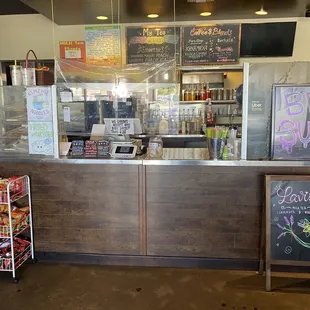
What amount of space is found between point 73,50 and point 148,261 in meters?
3.68

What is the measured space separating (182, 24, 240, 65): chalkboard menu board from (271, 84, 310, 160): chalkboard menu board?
262 cm

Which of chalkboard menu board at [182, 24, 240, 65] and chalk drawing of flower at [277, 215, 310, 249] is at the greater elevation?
chalkboard menu board at [182, 24, 240, 65]

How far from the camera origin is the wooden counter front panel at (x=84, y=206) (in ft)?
9.95

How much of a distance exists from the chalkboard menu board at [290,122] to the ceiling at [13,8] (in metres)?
3.94

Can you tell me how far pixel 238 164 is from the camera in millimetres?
2867

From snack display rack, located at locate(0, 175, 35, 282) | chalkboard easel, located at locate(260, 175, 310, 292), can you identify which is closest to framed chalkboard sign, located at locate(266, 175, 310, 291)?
chalkboard easel, located at locate(260, 175, 310, 292)

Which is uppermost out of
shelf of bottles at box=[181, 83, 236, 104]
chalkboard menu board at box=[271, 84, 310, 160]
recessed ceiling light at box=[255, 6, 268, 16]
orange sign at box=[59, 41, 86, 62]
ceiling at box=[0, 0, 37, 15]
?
ceiling at box=[0, 0, 37, 15]

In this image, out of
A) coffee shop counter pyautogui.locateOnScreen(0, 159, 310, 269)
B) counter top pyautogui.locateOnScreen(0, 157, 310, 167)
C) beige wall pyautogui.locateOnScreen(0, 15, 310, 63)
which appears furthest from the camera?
beige wall pyautogui.locateOnScreen(0, 15, 310, 63)

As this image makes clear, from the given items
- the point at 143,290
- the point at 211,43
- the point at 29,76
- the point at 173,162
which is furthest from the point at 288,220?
the point at 211,43

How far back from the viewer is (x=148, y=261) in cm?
308

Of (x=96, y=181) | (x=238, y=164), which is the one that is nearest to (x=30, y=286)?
(x=96, y=181)

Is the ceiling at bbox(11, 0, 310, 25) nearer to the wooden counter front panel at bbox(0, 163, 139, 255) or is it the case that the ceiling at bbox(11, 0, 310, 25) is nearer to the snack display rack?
the wooden counter front panel at bbox(0, 163, 139, 255)

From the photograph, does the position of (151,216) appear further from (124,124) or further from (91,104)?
(91,104)

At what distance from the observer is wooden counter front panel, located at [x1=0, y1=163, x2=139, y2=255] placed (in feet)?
9.95
